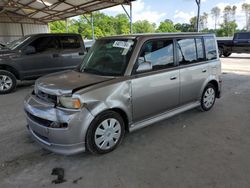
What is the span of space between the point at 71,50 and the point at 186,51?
15.1ft

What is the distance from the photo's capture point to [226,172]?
2.53m

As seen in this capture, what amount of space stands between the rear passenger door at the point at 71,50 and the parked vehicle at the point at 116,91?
372 centimetres

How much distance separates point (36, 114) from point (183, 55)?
8.54 ft

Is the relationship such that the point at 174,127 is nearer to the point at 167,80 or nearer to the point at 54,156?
the point at 167,80

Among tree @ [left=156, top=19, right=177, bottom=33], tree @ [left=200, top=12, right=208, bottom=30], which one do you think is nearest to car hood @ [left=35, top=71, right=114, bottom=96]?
tree @ [left=156, top=19, right=177, bottom=33]

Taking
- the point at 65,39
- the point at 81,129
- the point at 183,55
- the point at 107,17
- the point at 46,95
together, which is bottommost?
the point at 81,129

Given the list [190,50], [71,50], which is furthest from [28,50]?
[190,50]

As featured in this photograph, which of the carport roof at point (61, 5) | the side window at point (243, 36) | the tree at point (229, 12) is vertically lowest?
the side window at point (243, 36)

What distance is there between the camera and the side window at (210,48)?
426cm

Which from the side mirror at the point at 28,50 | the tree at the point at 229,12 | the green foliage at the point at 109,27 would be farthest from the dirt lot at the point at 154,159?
the tree at the point at 229,12

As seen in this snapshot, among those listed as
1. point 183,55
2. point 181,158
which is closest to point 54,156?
point 181,158

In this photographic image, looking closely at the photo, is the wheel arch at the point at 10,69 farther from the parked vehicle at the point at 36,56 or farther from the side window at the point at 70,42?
the side window at the point at 70,42

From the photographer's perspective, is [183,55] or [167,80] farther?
[183,55]

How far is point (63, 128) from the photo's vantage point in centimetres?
257
